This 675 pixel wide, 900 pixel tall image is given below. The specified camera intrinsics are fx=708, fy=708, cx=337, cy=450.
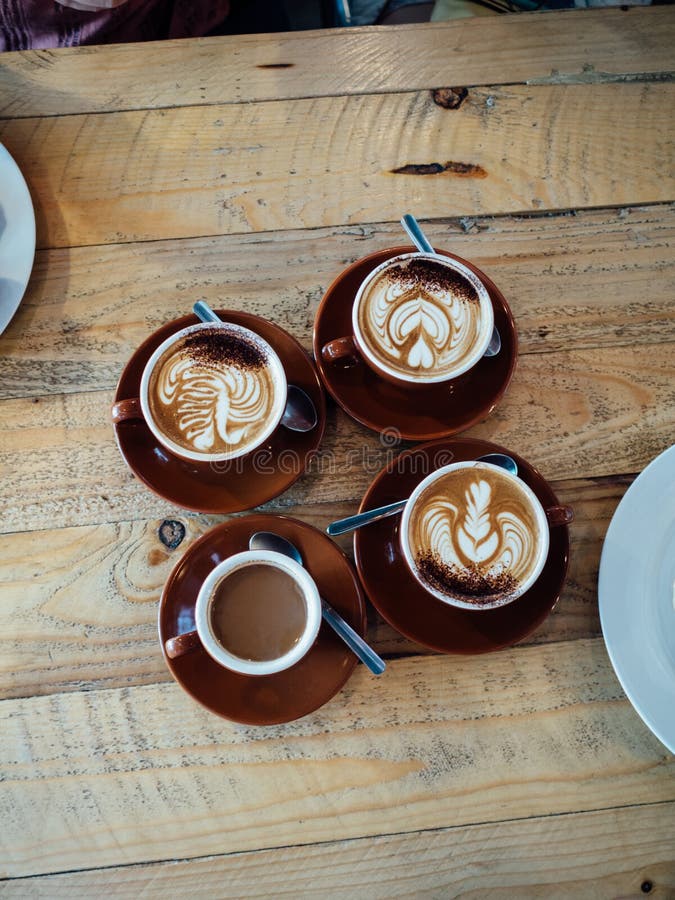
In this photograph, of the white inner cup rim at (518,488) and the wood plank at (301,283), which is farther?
the wood plank at (301,283)

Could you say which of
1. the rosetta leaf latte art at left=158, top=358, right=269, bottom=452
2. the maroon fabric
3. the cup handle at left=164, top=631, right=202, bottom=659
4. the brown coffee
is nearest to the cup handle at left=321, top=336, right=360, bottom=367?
the rosetta leaf latte art at left=158, top=358, right=269, bottom=452

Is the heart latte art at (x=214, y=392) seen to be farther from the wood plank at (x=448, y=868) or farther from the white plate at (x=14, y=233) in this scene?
the wood plank at (x=448, y=868)

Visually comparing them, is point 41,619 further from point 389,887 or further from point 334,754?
point 389,887

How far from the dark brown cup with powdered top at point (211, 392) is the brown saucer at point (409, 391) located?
0.11 metres

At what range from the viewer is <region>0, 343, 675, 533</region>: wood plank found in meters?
1.15

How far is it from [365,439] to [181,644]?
1.43ft

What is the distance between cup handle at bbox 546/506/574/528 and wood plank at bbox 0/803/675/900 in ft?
1.50

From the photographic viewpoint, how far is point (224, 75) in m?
1.24

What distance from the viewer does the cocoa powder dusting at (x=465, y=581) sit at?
1007 mm

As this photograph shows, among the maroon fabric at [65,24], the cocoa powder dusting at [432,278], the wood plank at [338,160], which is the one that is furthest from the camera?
the maroon fabric at [65,24]

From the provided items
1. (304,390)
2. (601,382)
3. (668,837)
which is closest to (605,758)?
(668,837)

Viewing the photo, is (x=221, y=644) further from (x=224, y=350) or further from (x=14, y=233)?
(x=14, y=233)

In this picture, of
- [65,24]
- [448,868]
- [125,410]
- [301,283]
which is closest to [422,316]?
[301,283]

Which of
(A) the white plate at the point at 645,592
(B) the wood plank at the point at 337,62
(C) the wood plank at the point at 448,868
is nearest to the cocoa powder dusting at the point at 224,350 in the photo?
(B) the wood plank at the point at 337,62
